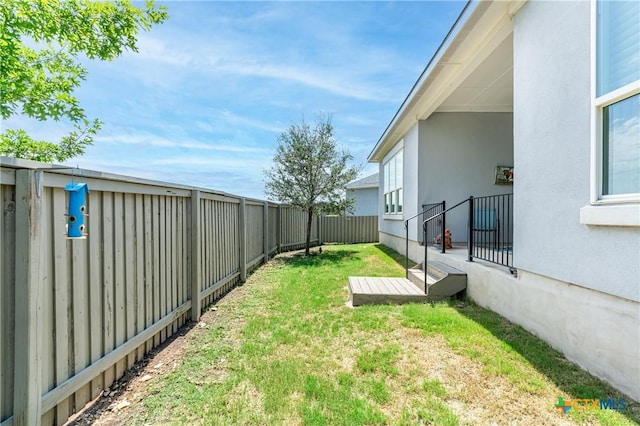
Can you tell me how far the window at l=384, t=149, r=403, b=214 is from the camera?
34.6 ft

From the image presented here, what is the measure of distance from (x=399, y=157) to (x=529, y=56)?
678 centimetres

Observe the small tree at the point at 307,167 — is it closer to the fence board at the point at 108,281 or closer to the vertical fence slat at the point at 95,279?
the fence board at the point at 108,281

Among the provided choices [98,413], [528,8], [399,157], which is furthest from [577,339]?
[399,157]

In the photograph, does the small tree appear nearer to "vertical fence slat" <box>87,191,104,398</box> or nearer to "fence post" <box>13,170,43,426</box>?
"vertical fence slat" <box>87,191,104,398</box>

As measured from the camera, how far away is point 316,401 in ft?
7.89

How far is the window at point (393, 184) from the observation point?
10.6m

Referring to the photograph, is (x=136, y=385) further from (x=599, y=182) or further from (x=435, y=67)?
(x=435, y=67)

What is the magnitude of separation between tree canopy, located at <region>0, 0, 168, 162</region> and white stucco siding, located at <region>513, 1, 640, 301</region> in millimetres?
7145

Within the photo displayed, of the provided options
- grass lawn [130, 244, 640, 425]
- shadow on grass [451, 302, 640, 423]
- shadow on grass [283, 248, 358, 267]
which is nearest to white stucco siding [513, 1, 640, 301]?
shadow on grass [451, 302, 640, 423]

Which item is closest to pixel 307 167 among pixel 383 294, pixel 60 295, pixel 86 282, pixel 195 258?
pixel 383 294

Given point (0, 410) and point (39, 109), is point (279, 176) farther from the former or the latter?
point (0, 410)

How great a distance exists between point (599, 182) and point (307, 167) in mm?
9245

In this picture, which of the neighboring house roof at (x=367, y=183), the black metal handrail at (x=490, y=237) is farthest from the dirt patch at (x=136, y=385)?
the neighboring house roof at (x=367, y=183)

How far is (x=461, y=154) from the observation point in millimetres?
8062
